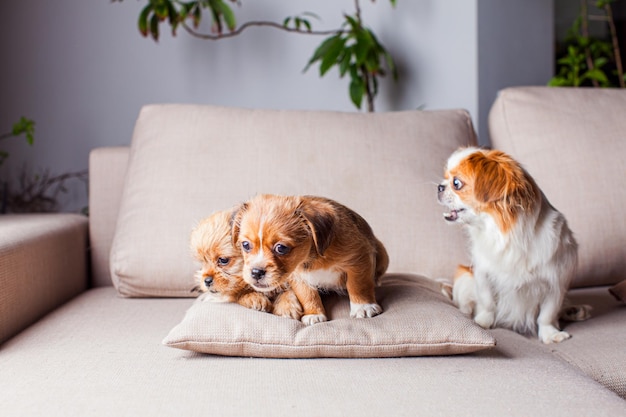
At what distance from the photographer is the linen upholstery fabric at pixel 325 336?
1.18 metres

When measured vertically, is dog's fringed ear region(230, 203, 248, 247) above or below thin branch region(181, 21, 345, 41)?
below

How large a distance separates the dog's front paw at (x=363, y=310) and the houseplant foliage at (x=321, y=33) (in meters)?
1.46

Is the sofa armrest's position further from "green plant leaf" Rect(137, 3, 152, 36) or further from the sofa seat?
"green plant leaf" Rect(137, 3, 152, 36)

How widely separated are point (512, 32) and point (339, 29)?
76 centimetres

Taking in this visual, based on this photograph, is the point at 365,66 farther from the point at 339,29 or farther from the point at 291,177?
the point at 291,177

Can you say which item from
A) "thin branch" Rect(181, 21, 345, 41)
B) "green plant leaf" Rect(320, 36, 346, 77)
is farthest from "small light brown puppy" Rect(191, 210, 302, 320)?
"thin branch" Rect(181, 21, 345, 41)

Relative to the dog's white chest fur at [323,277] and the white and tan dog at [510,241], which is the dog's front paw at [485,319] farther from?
the dog's white chest fur at [323,277]

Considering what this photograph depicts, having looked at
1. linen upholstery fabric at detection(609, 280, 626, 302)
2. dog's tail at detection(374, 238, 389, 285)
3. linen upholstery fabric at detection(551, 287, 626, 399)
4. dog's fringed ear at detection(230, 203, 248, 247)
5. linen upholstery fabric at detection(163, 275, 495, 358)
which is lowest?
linen upholstery fabric at detection(551, 287, 626, 399)

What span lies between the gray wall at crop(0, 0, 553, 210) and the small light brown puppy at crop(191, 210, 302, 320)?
166 centimetres

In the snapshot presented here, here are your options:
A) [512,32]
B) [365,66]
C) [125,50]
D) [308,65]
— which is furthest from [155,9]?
[512,32]

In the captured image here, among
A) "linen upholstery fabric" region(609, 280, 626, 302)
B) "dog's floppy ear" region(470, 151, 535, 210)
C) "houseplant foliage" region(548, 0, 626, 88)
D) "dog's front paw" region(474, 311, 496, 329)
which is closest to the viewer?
"dog's floppy ear" region(470, 151, 535, 210)

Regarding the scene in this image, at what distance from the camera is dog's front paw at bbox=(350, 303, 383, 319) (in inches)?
50.1

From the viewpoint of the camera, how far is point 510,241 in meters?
1.41

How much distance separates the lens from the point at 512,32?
9.55ft
